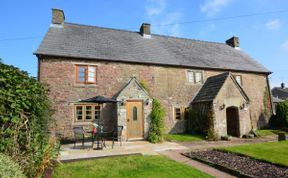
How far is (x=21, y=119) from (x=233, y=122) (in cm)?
1605

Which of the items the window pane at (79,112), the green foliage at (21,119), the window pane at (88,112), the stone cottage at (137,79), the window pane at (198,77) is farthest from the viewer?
the window pane at (198,77)

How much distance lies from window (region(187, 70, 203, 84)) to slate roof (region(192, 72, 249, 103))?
25.4 inches

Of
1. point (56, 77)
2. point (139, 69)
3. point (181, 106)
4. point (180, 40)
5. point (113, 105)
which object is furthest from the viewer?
point (180, 40)

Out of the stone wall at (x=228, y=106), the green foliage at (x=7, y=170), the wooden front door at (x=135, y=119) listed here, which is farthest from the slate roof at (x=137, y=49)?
the green foliage at (x=7, y=170)

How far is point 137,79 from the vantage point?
54.2 feet

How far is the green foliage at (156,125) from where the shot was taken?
13.8m

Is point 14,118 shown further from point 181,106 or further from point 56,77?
point 181,106

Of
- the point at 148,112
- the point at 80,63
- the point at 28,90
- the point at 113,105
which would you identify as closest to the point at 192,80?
the point at 148,112

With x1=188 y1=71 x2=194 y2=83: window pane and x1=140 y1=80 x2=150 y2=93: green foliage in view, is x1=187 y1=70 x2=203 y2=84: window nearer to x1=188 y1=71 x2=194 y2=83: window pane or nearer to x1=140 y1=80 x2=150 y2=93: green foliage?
x1=188 y1=71 x2=194 y2=83: window pane

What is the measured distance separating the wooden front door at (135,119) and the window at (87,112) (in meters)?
2.35

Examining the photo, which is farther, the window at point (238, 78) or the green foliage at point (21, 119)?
the window at point (238, 78)

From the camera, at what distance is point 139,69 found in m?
16.8

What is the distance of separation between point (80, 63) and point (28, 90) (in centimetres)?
944

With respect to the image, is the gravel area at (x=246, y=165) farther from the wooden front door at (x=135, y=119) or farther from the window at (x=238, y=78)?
the window at (x=238, y=78)
